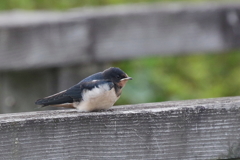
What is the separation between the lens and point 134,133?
2.10m

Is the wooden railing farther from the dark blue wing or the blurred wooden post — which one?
the dark blue wing

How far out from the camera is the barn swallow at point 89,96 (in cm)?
280

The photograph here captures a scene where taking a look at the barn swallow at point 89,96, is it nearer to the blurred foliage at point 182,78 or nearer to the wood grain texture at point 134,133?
the wood grain texture at point 134,133

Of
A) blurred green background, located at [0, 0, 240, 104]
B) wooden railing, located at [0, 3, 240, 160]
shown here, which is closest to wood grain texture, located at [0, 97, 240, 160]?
wooden railing, located at [0, 3, 240, 160]

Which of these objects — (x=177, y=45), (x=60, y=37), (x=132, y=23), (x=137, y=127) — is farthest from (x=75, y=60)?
(x=137, y=127)

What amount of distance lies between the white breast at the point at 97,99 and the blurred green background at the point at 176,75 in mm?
3558

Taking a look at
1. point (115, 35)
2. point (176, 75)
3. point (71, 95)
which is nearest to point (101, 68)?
point (115, 35)

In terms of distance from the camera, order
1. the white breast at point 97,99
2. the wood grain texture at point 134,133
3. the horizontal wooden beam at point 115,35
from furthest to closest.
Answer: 1. the horizontal wooden beam at point 115,35
2. the white breast at point 97,99
3. the wood grain texture at point 134,133

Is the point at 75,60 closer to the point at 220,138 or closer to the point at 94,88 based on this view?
the point at 94,88

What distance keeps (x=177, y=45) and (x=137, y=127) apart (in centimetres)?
248

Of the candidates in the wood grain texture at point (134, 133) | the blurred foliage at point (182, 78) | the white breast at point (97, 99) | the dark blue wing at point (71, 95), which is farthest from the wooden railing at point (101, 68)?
the blurred foliage at point (182, 78)

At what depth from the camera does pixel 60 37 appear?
13.5ft

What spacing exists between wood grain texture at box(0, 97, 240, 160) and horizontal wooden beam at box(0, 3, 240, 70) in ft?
6.32

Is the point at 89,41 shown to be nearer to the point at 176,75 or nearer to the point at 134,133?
the point at 134,133
